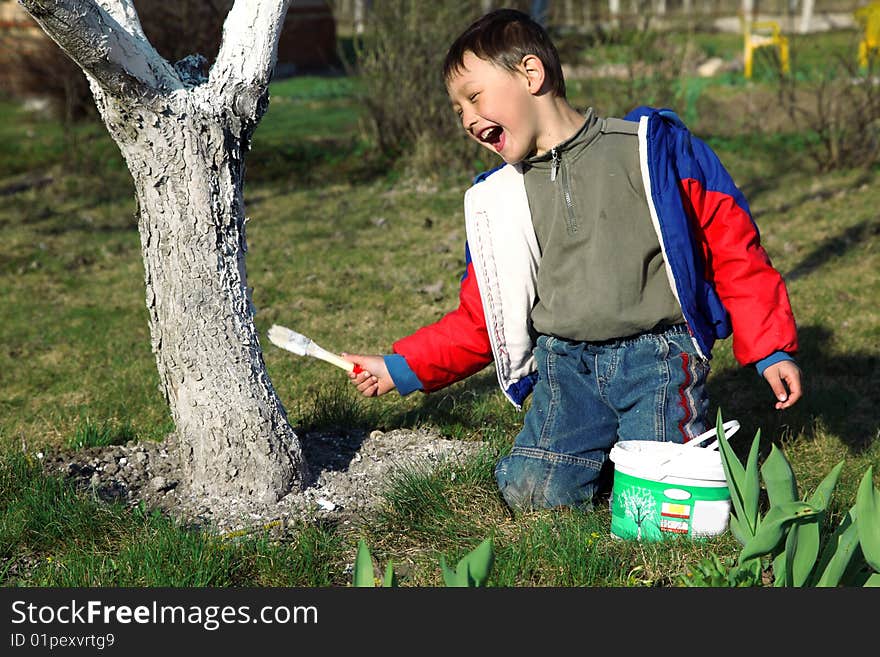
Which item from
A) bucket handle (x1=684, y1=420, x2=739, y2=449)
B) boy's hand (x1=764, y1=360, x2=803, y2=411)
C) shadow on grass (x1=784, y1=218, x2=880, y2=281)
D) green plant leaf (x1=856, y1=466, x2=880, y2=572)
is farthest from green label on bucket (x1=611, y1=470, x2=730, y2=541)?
shadow on grass (x1=784, y1=218, x2=880, y2=281)

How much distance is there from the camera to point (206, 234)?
9.40 feet

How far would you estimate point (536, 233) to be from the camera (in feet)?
10.2

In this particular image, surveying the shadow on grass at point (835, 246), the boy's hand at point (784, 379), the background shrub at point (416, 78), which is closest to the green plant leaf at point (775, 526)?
the boy's hand at point (784, 379)

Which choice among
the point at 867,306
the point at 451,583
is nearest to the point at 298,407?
the point at 451,583

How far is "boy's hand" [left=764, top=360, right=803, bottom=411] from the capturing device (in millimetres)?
2688

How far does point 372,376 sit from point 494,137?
84 centimetres

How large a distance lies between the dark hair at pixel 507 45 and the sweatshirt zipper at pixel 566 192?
18cm

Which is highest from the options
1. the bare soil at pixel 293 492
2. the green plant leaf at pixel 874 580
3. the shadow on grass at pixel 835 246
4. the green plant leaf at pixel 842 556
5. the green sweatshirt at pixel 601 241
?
the green sweatshirt at pixel 601 241

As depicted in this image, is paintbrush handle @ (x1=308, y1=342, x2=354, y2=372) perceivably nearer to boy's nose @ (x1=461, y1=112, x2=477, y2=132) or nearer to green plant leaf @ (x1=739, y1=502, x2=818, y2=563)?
boy's nose @ (x1=461, y1=112, x2=477, y2=132)

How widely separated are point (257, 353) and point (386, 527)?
0.65 meters

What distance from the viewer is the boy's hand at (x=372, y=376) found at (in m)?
3.21

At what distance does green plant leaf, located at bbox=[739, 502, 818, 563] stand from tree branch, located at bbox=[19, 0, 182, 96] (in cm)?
188

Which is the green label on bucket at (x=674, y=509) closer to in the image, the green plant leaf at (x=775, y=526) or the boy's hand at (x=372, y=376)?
the green plant leaf at (x=775, y=526)

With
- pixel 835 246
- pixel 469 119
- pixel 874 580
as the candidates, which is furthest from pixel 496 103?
pixel 835 246
